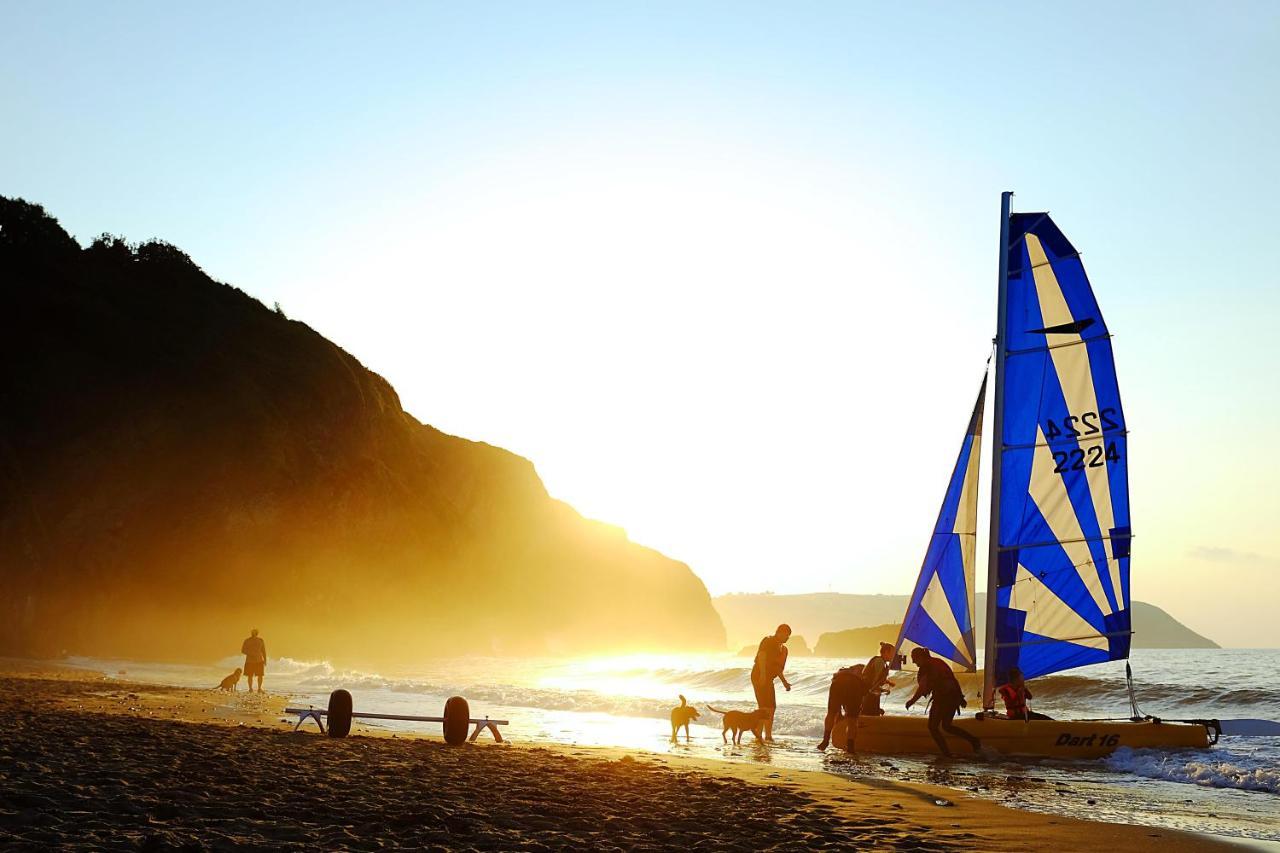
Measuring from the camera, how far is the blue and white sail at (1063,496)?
17.1 meters

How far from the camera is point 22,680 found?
23078 mm

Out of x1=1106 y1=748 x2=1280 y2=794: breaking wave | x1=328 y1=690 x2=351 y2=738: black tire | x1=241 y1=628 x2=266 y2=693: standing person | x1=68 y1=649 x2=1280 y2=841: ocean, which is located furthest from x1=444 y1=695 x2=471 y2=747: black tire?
x1=241 y1=628 x2=266 y2=693: standing person

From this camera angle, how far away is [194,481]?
162 feet

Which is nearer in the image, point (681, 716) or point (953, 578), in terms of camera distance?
point (681, 716)

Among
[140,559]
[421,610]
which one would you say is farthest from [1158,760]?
[421,610]

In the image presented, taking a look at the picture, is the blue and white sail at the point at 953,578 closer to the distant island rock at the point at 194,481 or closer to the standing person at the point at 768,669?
the standing person at the point at 768,669

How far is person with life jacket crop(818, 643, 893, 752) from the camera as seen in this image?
632 inches

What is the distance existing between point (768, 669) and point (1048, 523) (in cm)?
550

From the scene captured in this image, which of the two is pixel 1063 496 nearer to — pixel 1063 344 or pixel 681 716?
pixel 1063 344

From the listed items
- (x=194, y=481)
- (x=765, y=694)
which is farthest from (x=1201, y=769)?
(x=194, y=481)

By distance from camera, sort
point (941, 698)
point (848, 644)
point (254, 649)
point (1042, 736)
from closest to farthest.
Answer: point (941, 698) < point (1042, 736) < point (254, 649) < point (848, 644)

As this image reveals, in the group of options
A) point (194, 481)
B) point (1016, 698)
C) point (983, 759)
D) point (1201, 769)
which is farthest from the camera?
point (194, 481)

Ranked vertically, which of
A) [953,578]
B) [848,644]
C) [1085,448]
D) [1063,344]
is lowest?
[848,644]

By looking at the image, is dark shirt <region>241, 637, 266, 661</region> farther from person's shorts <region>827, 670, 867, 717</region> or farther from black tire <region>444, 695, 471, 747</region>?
person's shorts <region>827, 670, 867, 717</region>
